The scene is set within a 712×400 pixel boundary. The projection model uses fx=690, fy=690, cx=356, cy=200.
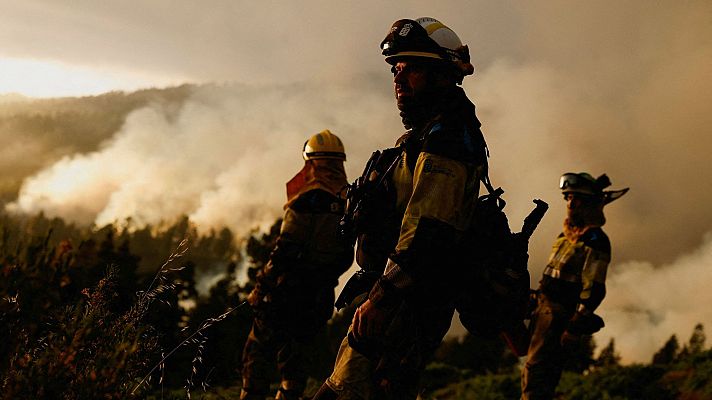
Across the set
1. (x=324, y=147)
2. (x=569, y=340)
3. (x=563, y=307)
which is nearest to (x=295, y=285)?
(x=324, y=147)

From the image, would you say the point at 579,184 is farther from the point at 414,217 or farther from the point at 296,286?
the point at 414,217

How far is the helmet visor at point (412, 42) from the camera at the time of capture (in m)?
3.64

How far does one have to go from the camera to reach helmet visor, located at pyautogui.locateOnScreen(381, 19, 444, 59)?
3643 millimetres

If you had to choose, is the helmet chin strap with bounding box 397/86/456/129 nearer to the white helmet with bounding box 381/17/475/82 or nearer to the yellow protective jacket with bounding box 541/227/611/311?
the white helmet with bounding box 381/17/475/82

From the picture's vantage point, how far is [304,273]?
24.4ft

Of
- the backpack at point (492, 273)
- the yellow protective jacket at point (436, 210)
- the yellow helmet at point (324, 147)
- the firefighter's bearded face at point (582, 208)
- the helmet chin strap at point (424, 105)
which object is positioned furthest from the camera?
the firefighter's bearded face at point (582, 208)

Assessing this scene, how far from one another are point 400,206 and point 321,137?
467cm

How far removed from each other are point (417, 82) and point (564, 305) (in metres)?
5.20

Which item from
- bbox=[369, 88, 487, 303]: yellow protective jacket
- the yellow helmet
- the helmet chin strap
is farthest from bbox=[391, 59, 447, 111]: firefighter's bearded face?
the yellow helmet

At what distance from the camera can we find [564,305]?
8062mm

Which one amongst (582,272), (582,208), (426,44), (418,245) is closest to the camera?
(418,245)

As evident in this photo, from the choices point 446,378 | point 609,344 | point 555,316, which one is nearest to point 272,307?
point 555,316

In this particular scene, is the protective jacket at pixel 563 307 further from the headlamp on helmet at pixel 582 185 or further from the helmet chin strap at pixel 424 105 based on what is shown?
the helmet chin strap at pixel 424 105

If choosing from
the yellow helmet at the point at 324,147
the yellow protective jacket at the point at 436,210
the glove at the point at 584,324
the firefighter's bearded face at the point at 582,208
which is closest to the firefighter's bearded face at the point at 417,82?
the yellow protective jacket at the point at 436,210
